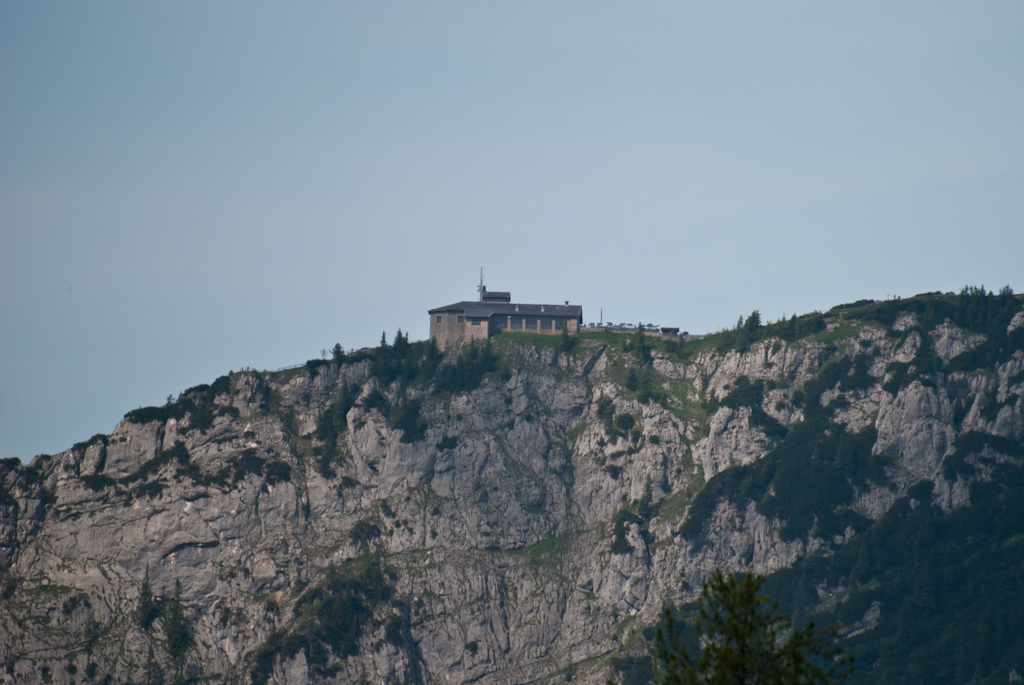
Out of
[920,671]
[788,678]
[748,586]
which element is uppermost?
[748,586]

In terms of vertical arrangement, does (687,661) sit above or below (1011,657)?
above

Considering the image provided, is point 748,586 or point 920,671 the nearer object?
point 748,586

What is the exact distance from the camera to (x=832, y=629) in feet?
184

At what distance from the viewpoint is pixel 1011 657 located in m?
197

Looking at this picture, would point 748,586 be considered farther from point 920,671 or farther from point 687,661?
point 920,671

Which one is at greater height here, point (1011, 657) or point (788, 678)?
point (788, 678)

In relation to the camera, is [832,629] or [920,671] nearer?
[832,629]

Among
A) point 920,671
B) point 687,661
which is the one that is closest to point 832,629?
point 687,661

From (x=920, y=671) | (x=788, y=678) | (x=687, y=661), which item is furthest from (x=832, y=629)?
(x=920, y=671)

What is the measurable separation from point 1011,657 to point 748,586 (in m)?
160

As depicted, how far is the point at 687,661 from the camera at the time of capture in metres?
58.2

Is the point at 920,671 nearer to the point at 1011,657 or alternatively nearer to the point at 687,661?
the point at 1011,657

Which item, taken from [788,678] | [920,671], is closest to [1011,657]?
[920,671]

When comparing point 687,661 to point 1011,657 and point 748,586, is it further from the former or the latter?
point 1011,657
